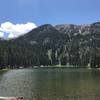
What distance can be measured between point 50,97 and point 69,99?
6.19 meters

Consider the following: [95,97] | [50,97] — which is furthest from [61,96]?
[95,97]

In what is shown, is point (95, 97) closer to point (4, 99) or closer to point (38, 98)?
point (38, 98)

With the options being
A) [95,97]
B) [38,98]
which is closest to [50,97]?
[38,98]

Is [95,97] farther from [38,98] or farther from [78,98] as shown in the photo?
[38,98]

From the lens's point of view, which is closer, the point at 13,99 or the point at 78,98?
the point at 13,99

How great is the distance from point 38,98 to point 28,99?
8.74 feet

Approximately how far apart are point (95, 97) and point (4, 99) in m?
22.6

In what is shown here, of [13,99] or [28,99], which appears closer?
[13,99]

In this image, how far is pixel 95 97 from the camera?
280 feet

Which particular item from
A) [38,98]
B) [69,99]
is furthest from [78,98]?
[38,98]

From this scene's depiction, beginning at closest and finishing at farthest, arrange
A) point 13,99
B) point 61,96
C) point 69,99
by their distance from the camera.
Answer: point 13,99 → point 69,99 → point 61,96

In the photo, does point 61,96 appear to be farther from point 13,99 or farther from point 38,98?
point 13,99

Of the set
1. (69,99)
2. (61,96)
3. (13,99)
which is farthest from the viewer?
(61,96)

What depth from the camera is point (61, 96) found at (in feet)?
291
